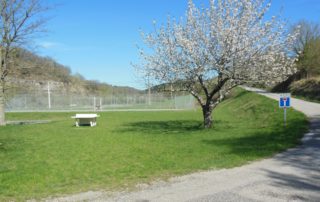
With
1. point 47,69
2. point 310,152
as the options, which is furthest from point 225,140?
point 47,69

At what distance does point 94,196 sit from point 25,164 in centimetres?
410

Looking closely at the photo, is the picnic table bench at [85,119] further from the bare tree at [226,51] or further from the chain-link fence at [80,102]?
the chain-link fence at [80,102]

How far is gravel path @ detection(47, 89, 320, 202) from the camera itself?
5.97 metres

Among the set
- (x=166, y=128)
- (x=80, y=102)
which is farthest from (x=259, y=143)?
(x=80, y=102)

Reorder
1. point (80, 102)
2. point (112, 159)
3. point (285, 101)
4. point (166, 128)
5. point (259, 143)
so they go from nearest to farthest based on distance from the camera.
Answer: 1. point (112, 159)
2. point (259, 143)
3. point (285, 101)
4. point (166, 128)
5. point (80, 102)

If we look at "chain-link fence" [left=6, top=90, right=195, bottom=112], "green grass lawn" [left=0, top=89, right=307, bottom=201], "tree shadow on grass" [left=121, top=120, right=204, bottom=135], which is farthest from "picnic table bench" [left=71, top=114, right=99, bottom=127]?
"chain-link fence" [left=6, top=90, right=195, bottom=112]

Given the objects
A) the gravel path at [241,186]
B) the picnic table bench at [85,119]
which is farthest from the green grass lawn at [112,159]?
the picnic table bench at [85,119]

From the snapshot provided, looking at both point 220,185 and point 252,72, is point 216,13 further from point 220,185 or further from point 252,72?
point 220,185

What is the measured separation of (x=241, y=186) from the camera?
259 inches

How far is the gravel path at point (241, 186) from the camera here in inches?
235

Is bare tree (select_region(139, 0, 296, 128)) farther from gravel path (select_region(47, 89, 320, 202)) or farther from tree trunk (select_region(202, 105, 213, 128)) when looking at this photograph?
gravel path (select_region(47, 89, 320, 202))

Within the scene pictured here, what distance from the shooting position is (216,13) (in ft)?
61.1

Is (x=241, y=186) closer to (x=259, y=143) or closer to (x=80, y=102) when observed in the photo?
(x=259, y=143)

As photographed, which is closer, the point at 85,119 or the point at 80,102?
the point at 85,119
